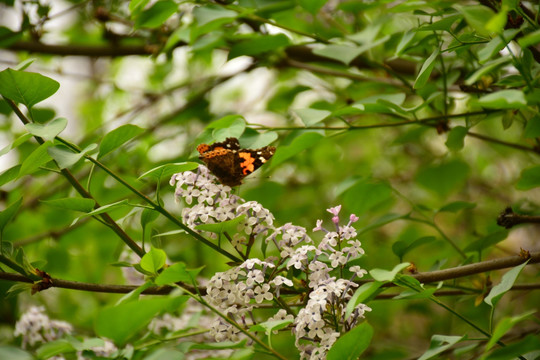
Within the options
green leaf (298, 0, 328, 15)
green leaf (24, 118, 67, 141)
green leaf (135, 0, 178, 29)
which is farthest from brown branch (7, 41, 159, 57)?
green leaf (24, 118, 67, 141)

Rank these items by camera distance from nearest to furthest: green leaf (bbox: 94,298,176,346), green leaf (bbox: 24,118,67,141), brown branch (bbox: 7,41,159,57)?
green leaf (bbox: 94,298,176,346)
green leaf (bbox: 24,118,67,141)
brown branch (bbox: 7,41,159,57)

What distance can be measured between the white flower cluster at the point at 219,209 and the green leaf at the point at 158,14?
329 millimetres

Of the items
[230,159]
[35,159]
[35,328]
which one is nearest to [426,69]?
[230,159]

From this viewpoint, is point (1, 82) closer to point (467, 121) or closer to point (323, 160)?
point (467, 121)

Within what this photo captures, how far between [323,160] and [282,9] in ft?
3.48

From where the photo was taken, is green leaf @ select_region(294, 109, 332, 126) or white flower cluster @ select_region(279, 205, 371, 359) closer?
white flower cluster @ select_region(279, 205, 371, 359)

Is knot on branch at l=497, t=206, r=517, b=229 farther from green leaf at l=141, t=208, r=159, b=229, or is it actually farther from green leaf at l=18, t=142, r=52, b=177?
green leaf at l=18, t=142, r=52, b=177

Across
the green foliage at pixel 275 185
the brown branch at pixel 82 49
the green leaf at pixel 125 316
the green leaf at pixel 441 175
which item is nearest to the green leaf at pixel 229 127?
the green foliage at pixel 275 185

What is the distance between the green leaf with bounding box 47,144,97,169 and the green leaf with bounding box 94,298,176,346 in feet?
0.72

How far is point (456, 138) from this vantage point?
1.03 metres

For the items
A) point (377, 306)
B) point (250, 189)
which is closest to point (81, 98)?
point (250, 189)

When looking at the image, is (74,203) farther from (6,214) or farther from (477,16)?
(477,16)

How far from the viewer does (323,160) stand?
2.14m

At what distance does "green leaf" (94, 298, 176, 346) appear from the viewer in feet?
1.89
